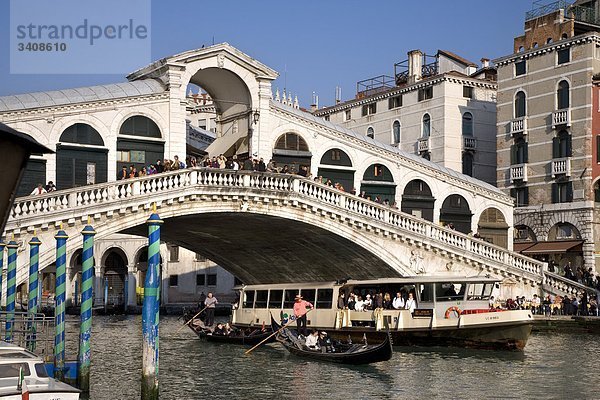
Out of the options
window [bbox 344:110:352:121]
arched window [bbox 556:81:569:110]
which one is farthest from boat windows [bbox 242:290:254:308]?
window [bbox 344:110:352:121]

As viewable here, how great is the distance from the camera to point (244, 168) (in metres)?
28.8

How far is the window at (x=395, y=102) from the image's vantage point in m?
45.3

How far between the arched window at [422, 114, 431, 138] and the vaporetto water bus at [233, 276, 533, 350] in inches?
709

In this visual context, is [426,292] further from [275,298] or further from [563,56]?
[563,56]

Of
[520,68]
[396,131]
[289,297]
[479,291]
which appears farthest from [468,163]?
[479,291]

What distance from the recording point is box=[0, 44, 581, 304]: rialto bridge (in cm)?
2597

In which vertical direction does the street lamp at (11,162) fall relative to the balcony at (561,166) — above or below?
below

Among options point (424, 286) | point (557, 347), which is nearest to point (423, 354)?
point (424, 286)

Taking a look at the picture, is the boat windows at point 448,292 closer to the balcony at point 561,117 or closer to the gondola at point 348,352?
the gondola at point 348,352

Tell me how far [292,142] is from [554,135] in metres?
11.3

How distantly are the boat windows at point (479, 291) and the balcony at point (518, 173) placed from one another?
14240 millimetres

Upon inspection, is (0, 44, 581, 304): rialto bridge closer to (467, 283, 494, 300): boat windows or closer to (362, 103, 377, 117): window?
(467, 283, 494, 300): boat windows

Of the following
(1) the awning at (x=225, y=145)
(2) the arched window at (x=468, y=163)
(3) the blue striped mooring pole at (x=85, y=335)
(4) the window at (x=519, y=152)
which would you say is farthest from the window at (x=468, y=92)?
(3) the blue striped mooring pole at (x=85, y=335)

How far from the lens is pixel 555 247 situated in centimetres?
3650
